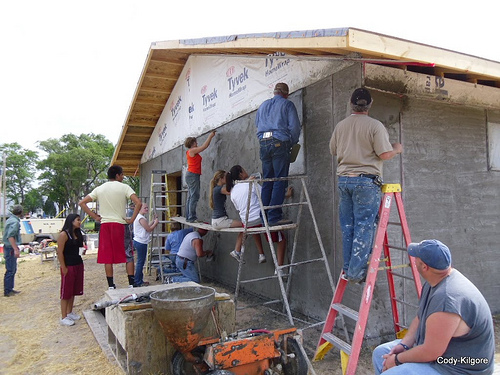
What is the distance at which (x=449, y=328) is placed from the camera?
2.09 meters

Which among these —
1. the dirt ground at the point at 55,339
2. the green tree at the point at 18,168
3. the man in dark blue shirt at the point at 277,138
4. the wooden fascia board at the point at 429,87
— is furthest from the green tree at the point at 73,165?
the wooden fascia board at the point at 429,87

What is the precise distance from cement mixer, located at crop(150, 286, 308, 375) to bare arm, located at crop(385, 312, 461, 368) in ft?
4.22

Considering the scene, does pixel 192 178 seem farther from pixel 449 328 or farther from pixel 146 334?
pixel 449 328

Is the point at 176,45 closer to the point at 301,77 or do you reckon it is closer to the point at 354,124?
the point at 301,77

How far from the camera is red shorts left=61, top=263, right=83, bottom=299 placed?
548 cm

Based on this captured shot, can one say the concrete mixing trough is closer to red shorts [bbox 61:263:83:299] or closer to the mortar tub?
the mortar tub

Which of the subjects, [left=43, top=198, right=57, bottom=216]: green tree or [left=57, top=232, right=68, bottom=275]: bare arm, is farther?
[left=43, top=198, right=57, bottom=216]: green tree

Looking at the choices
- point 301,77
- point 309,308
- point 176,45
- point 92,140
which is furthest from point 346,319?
point 92,140

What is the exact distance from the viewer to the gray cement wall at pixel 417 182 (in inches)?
171

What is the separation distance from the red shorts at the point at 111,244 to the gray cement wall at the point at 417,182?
2753 mm

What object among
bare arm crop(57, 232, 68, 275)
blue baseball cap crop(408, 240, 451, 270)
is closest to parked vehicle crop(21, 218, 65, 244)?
bare arm crop(57, 232, 68, 275)

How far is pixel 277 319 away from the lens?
530 cm

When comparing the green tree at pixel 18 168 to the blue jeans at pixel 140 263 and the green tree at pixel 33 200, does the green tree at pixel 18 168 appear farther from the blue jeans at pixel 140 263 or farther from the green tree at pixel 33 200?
the blue jeans at pixel 140 263

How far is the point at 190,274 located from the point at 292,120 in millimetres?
3650
